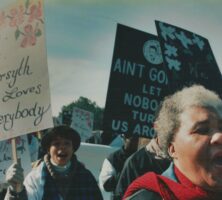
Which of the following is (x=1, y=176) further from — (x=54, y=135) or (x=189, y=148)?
(x=189, y=148)

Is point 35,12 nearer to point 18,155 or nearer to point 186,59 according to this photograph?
point 186,59

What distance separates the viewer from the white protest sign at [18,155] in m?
5.52

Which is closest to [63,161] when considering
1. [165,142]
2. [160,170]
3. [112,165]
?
A: [160,170]

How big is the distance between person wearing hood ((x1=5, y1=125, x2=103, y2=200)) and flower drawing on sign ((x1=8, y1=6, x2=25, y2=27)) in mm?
1061

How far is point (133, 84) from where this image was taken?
5566mm

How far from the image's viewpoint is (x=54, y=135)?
4.85 metres

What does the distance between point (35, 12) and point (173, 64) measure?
1.24 meters

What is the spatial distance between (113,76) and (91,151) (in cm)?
354

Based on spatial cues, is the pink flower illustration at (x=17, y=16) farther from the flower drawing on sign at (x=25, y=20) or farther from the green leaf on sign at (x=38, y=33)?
the green leaf on sign at (x=38, y=33)

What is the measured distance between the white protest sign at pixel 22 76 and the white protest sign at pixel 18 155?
137 centimetres

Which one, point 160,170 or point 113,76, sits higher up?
point 113,76

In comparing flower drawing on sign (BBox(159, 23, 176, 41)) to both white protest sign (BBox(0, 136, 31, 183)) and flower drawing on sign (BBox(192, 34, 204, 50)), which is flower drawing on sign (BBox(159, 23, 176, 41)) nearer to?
flower drawing on sign (BBox(192, 34, 204, 50))

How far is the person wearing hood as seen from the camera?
4477 millimetres

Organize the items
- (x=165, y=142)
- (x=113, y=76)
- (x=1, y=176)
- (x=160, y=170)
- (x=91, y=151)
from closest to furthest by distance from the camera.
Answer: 1. (x=165, y=142)
2. (x=160, y=170)
3. (x=113, y=76)
4. (x=1, y=176)
5. (x=91, y=151)
